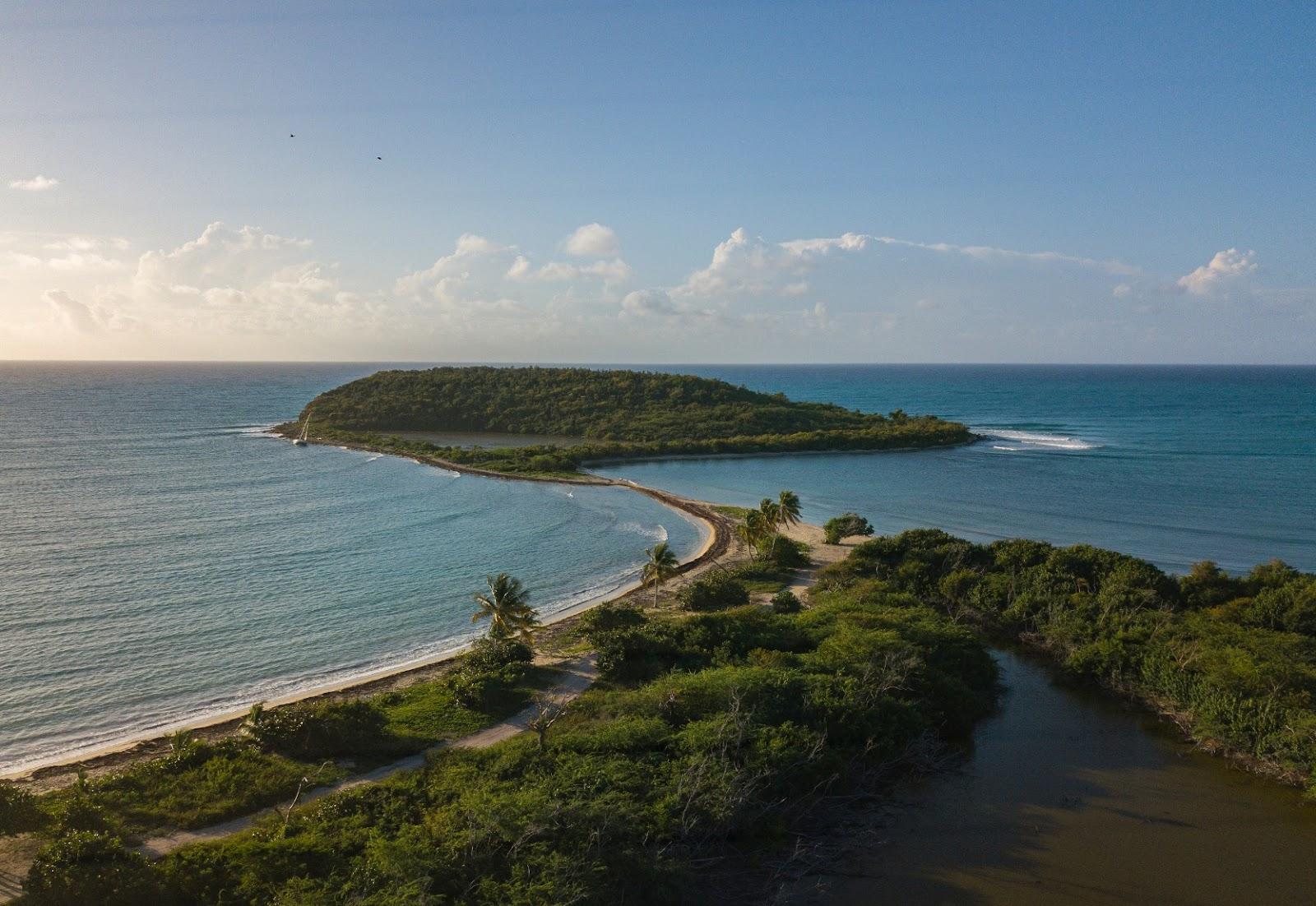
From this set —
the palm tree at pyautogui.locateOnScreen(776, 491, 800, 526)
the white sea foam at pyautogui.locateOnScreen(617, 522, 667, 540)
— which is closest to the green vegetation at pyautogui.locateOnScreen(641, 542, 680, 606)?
the palm tree at pyautogui.locateOnScreen(776, 491, 800, 526)

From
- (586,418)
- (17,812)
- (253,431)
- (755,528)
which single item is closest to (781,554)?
(755,528)

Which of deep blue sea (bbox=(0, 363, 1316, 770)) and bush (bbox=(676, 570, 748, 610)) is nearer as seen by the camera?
deep blue sea (bbox=(0, 363, 1316, 770))

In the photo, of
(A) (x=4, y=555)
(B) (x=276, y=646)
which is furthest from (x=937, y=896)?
(A) (x=4, y=555)

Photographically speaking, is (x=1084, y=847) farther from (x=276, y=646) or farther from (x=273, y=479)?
(x=273, y=479)

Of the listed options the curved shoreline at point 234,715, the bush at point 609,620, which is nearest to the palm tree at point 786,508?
the curved shoreline at point 234,715

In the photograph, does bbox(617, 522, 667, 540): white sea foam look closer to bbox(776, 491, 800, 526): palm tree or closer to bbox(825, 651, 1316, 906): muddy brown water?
bbox(776, 491, 800, 526): palm tree
